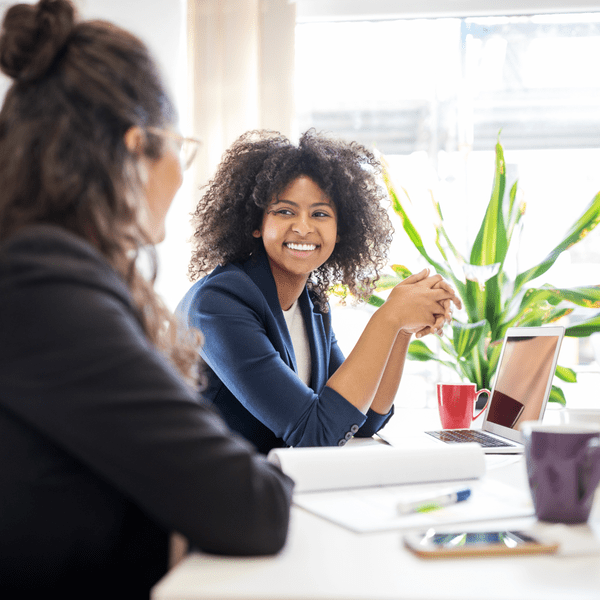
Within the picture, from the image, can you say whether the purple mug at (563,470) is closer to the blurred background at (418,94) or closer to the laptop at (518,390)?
the laptop at (518,390)

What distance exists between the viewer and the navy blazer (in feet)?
3.51

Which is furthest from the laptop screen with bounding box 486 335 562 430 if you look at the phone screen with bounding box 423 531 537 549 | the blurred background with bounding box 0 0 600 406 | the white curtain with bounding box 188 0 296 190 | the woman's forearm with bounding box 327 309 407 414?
the white curtain with bounding box 188 0 296 190

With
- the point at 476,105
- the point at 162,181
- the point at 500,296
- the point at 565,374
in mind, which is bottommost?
the point at 565,374

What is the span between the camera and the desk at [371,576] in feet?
1.43

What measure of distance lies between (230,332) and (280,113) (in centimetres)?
123

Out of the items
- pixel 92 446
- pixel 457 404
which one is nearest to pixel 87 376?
pixel 92 446

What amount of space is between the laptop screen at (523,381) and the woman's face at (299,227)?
47 centimetres

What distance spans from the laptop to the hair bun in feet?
2.78

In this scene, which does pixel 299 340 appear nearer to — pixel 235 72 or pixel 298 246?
pixel 298 246

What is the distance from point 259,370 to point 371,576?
2.24 feet

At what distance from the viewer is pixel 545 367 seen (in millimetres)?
1147

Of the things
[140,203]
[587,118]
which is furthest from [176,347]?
[587,118]

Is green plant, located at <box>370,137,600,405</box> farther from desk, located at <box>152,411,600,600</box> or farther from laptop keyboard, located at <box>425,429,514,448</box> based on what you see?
desk, located at <box>152,411,600,600</box>

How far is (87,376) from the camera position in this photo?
0.46 metres
